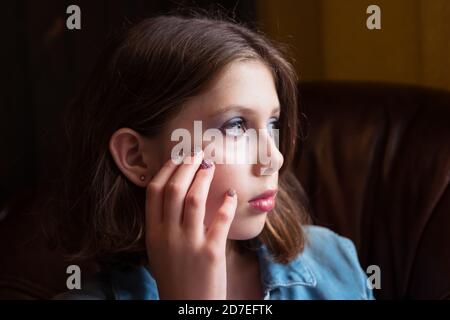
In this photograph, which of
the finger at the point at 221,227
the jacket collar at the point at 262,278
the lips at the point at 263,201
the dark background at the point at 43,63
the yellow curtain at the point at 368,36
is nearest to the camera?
the finger at the point at 221,227

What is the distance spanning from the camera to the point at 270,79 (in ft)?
2.76

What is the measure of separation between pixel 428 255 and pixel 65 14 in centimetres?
76

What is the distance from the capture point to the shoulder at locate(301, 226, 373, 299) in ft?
3.36

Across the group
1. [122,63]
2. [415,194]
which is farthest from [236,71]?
[415,194]

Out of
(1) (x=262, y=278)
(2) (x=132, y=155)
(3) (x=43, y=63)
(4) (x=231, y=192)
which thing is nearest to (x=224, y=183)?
(4) (x=231, y=192)

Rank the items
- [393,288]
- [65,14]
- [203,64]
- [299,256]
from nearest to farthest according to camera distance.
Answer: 1. [203,64]
2. [299,256]
3. [393,288]
4. [65,14]

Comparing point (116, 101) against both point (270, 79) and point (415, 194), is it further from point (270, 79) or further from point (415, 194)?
point (415, 194)

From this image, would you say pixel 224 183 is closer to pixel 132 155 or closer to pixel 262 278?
pixel 132 155

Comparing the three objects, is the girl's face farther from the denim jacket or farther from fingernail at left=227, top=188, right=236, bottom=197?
the denim jacket

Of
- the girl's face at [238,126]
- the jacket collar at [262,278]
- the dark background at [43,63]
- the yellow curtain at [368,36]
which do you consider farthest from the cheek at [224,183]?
the dark background at [43,63]

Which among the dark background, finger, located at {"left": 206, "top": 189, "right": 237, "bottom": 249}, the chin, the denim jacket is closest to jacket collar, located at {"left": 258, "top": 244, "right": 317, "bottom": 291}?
the denim jacket

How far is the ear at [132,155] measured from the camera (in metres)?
0.84

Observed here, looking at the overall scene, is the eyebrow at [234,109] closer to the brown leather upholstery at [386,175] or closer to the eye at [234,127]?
the eye at [234,127]

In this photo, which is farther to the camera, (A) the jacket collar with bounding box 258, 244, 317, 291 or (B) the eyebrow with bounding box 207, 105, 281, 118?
(A) the jacket collar with bounding box 258, 244, 317, 291
